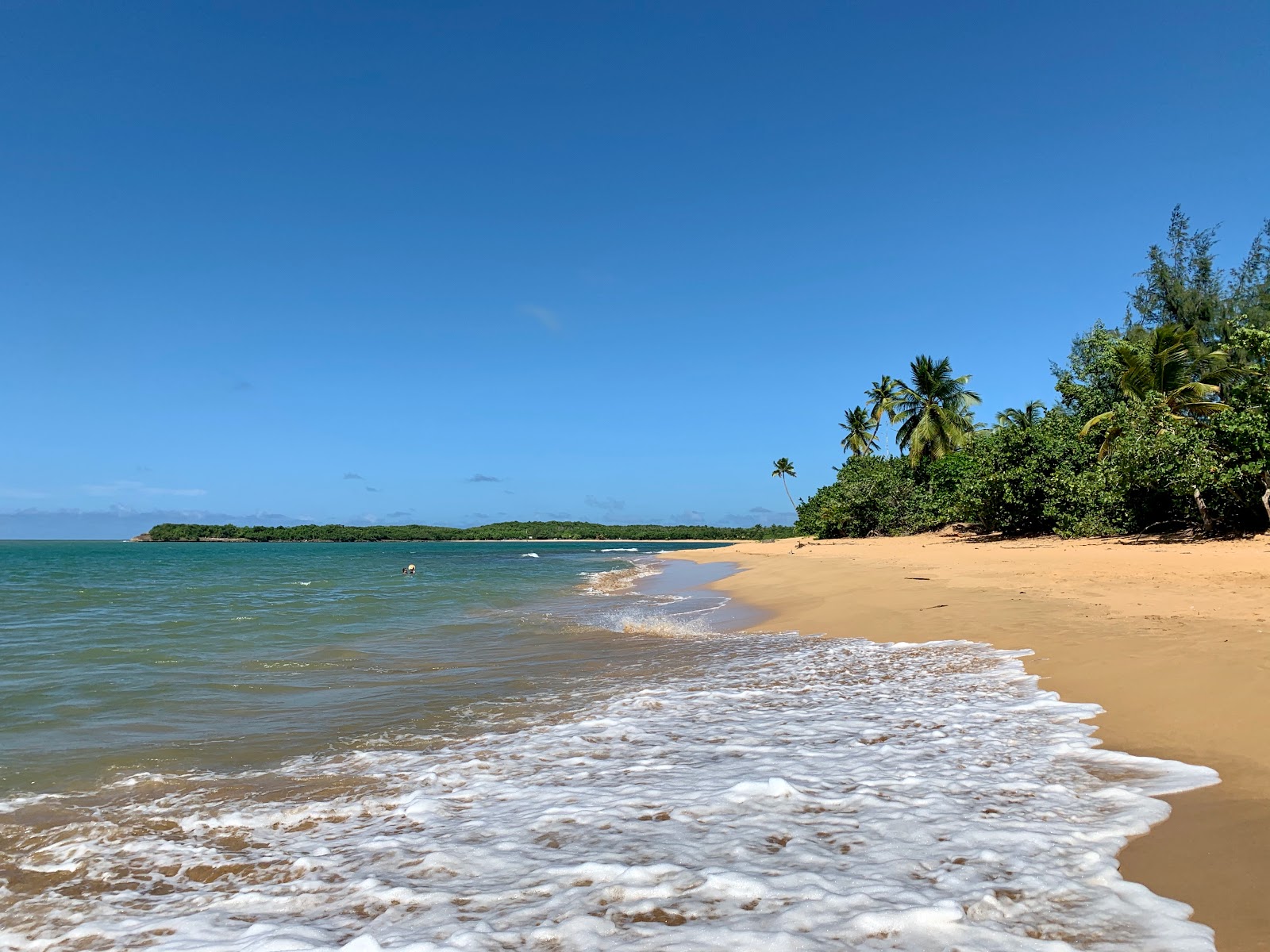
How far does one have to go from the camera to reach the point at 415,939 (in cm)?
252

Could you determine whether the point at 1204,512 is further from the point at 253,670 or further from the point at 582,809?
the point at 253,670

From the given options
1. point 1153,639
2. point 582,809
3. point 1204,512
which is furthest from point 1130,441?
point 582,809

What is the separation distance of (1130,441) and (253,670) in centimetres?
2140

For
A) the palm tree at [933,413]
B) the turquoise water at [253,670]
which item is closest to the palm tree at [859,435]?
the palm tree at [933,413]

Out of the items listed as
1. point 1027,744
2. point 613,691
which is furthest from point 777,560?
point 1027,744

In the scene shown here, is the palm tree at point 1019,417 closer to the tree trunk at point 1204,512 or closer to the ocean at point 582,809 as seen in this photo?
the tree trunk at point 1204,512

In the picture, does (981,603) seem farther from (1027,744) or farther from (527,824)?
(527,824)

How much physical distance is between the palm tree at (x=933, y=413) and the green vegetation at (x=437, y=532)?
80387 millimetres

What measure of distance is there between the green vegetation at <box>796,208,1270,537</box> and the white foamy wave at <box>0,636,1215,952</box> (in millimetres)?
16938

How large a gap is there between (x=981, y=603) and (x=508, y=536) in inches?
5491

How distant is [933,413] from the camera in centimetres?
4431

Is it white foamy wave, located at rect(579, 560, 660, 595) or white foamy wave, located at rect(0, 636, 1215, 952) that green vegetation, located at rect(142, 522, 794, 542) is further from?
white foamy wave, located at rect(0, 636, 1215, 952)

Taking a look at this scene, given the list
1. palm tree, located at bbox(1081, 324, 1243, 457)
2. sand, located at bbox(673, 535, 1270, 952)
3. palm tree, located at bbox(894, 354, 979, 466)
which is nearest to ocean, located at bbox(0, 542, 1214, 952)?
sand, located at bbox(673, 535, 1270, 952)

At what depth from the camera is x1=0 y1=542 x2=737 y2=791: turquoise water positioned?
5.49 meters
